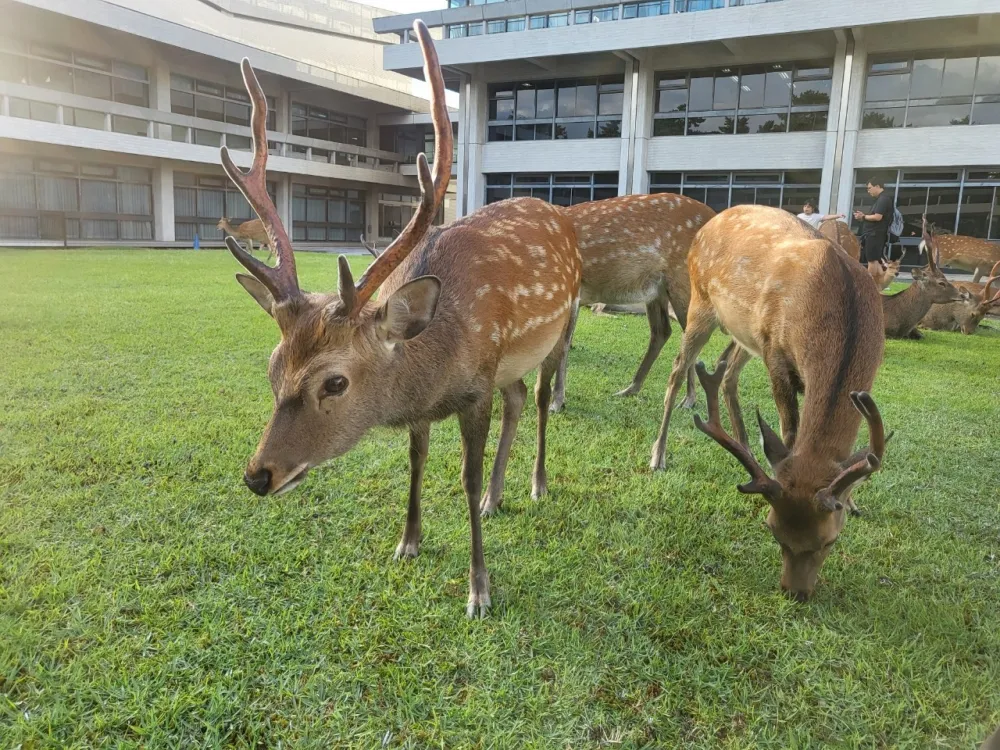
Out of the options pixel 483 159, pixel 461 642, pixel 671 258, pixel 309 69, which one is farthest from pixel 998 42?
pixel 309 69

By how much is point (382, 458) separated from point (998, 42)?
18.9m

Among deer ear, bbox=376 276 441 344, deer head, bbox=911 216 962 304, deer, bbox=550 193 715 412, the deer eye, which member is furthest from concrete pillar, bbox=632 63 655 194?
the deer eye

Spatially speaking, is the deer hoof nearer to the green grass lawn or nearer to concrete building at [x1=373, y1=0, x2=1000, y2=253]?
the green grass lawn

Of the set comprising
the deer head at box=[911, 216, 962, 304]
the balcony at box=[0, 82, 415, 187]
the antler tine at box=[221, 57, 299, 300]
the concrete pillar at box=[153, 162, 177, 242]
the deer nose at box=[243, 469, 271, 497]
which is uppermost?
A: the balcony at box=[0, 82, 415, 187]

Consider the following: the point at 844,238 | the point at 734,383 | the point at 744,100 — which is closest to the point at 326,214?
the point at 744,100

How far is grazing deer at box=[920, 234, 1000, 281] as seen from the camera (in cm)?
1251

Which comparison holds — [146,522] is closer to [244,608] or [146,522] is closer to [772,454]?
[244,608]

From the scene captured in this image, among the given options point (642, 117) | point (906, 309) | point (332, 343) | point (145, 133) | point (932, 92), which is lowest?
point (906, 309)

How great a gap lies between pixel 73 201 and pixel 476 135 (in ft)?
41.8

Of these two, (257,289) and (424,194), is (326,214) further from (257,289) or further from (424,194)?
(424,194)

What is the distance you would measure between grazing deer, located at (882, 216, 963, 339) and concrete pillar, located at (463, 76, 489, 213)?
15.9 m

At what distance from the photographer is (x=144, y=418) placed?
4.32 meters

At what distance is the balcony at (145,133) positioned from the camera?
18.5 meters

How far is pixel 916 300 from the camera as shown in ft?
29.4
